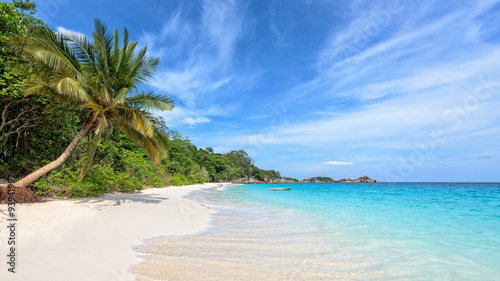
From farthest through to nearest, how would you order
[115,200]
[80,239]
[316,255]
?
[115,200], [316,255], [80,239]

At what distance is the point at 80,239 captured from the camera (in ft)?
15.6

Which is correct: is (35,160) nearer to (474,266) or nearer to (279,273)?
(279,273)

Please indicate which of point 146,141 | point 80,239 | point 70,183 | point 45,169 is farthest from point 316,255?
point 70,183

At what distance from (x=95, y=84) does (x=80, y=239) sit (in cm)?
680

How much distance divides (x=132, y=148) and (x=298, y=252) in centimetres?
2467

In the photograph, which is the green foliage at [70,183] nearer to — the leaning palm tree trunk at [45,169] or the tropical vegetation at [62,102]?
the tropical vegetation at [62,102]

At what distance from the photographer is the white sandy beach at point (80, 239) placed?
10.3 feet

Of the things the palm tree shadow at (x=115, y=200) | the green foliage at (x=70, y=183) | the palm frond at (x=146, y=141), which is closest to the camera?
the green foliage at (x=70, y=183)

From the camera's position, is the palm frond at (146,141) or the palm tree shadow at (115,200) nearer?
the palm tree shadow at (115,200)

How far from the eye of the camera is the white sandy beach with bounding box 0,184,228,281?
3.15 meters

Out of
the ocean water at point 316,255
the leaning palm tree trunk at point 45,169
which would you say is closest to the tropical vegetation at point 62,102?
the leaning palm tree trunk at point 45,169

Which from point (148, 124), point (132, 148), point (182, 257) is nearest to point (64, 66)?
point (148, 124)

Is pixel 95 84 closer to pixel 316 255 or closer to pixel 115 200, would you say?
pixel 115 200

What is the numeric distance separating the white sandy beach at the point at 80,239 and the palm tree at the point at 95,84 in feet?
9.74
